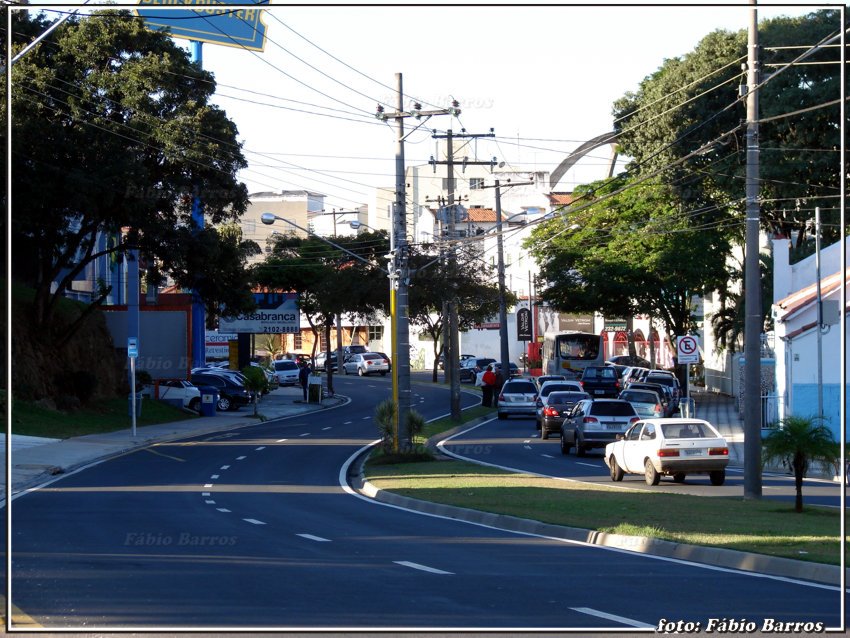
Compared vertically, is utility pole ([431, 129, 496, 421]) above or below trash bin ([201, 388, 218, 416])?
above

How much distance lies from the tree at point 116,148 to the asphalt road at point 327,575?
20.0m

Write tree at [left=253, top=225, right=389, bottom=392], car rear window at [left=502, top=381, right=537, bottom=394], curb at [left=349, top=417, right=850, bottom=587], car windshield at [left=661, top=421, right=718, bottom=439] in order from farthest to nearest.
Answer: tree at [left=253, top=225, right=389, bottom=392] → car rear window at [left=502, top=381, right=537, bottom=394] → car windshield at [left=661, top=421, right=718, bottom=439] → curb at [left=349, top=417, right=850, bottom=587]

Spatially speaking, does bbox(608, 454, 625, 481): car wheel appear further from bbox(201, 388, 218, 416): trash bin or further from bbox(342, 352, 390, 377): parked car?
bbox(342, 352, 390, 377): parked car

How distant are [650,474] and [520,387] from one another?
24426 mm

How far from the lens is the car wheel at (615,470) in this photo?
26.4 metres

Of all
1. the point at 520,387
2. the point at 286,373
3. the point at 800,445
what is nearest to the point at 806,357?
the point at 520,387

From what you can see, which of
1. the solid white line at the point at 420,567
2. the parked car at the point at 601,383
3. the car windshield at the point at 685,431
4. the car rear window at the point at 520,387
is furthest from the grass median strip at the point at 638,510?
the parked car at the point at 601,383

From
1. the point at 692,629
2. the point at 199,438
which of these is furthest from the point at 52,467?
the point at 692,629

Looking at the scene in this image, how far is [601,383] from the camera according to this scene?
2067 inches

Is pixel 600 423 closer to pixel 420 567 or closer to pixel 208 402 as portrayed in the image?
pixel 420 567

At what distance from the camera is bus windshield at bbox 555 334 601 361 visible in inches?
2613

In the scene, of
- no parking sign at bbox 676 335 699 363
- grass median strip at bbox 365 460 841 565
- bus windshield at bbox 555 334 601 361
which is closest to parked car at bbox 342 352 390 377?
bus windshield at bbox 555 334 601 361

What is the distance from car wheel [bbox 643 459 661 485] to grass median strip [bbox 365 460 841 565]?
2.05m

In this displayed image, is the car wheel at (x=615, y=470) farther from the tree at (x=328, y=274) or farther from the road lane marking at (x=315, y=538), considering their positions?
the tree at (x=328, y=274)
